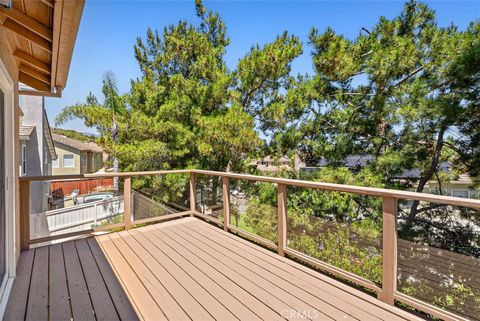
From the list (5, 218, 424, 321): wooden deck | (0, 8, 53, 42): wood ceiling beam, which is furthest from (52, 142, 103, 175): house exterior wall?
(0, 8, 53, 42): wood ceiling beam

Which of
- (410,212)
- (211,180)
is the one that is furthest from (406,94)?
(211,180)

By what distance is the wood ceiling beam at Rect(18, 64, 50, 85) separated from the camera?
12.2 feet

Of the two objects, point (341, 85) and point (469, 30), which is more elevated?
point (469, 30)

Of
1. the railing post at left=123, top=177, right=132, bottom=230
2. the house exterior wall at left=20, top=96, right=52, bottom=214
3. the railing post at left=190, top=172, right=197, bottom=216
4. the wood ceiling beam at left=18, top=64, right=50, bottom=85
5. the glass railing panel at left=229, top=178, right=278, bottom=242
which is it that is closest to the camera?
the glass railing panel at left=229, top=178, right=278, bottom=242

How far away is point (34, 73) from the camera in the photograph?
12.6 feet

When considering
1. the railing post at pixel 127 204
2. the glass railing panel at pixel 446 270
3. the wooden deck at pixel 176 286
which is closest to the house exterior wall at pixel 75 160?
the railing post at pixel 127 204

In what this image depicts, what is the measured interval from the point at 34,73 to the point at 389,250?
4.94 meters

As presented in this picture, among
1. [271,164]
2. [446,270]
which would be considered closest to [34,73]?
[446,270]

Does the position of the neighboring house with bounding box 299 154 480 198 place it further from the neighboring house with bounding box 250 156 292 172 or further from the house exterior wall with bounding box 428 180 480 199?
the neighboring house with bounding box 250 156 292 172

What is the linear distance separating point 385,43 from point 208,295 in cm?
735

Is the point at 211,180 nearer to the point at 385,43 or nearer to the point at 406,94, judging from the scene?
the point at 406,94

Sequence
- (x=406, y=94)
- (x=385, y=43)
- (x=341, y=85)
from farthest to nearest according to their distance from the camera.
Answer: (x=341, y=85)
(x=385, y=43)
(x=406, y=94)

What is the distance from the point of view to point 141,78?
10.5 m

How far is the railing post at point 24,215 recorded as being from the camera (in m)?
3.29
